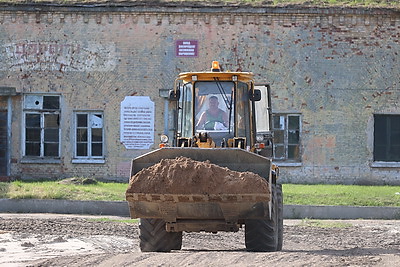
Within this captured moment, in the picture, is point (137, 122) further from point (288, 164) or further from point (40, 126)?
point (288, 164)

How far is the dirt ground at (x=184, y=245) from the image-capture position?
10688mm

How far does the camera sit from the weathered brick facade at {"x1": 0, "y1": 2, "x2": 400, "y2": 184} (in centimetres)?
2680

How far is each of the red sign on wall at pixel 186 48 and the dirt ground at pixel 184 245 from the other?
8091mm

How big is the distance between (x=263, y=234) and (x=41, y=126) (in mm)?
16313

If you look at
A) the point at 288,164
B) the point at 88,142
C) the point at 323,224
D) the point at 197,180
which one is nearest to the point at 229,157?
the point at 197,180

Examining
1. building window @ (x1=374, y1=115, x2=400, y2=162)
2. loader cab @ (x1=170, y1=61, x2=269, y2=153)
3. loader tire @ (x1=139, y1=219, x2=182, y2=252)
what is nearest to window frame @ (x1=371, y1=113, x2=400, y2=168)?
building window @ (x1=374, y1=115, x2=400, y2=162)

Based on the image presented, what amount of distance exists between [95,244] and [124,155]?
504 inches

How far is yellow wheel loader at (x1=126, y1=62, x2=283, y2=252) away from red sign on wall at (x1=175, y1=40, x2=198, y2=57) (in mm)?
12556

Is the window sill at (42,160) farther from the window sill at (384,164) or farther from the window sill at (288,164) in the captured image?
the window sill at (384,164)

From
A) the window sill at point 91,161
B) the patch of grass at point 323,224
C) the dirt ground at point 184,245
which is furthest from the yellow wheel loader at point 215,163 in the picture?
the window sill at point 91,161

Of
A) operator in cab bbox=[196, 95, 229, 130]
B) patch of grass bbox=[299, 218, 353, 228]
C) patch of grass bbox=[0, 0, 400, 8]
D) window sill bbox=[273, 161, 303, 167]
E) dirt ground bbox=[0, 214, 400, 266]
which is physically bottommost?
patch of grass bbox=[299, 218, 353, 228]

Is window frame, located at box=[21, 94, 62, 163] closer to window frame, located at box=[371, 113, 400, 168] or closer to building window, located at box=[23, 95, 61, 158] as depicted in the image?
building window, located at box=[23, 95, 61, 158]

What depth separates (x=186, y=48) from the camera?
26844 millimetres

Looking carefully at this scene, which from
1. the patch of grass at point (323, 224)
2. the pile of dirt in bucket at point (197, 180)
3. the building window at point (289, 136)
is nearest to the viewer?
the pile of dirt in bucket at point (197, 180)
